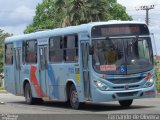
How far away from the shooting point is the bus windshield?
65.3 ft

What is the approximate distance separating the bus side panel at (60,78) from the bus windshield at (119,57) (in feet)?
4.83

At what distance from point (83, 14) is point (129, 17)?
3578cm

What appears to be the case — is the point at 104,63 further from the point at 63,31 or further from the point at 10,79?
the point at 10,79

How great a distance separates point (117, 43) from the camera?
20.2 m

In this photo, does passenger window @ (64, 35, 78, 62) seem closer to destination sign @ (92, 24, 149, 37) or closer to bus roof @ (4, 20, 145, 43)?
bus roof @ (4, 20, 145, 43)

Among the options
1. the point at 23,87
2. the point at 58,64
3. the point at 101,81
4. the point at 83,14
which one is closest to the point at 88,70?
the point at 101,81

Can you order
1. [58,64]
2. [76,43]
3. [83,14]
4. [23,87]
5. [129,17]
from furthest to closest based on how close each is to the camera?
[129,17] < [83,14] < [23,87] < [58,64] < [76,43]

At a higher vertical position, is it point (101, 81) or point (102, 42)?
point (102, 42)

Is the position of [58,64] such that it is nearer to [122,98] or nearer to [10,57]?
[122,98]

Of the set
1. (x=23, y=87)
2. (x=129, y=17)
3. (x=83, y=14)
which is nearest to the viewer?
(x=23, y=87)

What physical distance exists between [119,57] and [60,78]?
3461mm

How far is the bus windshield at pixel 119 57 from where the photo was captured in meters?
19.9

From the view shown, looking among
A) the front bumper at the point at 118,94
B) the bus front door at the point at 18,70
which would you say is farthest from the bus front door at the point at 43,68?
the front bumper at the point at 118,94

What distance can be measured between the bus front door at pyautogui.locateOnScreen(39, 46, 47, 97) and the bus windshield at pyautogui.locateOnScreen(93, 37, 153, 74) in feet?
15.1
